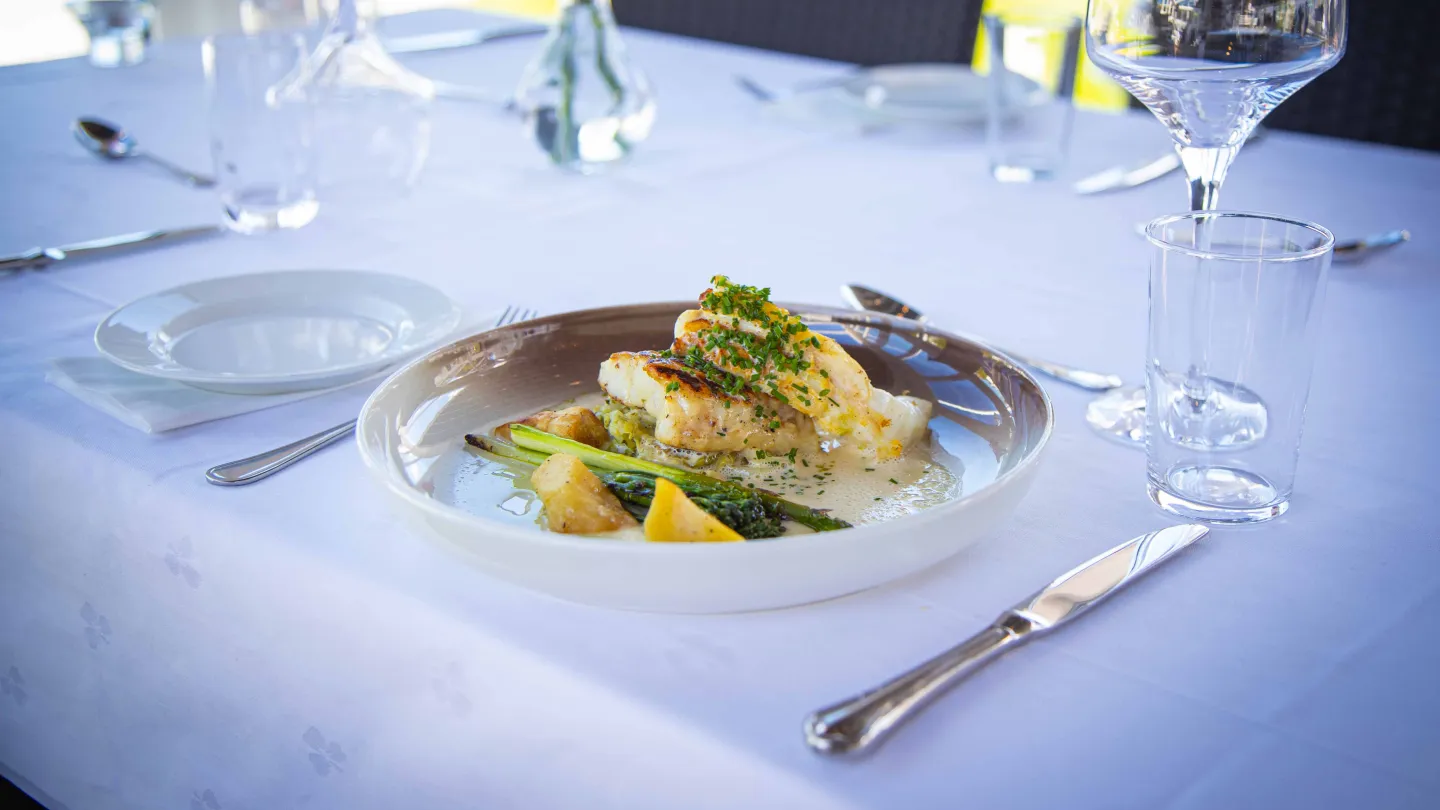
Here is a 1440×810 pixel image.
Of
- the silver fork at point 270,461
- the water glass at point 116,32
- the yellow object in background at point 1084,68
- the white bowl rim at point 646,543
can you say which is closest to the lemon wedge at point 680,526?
the white bowl rim at point 646,543

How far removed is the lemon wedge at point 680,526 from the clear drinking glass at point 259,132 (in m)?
1.04

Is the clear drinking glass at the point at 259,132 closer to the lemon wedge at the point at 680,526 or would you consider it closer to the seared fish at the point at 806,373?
the seared fish at the point at 806,373

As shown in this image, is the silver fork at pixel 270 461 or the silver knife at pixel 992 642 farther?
the silver fork at pixel 270 461

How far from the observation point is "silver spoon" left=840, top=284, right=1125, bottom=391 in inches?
43.8

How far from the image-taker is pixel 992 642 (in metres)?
0.68

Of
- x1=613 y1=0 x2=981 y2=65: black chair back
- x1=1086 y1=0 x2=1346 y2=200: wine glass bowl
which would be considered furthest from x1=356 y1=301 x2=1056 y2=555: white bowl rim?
x1=613 y1=0 x2=981 y2=65: black chair back

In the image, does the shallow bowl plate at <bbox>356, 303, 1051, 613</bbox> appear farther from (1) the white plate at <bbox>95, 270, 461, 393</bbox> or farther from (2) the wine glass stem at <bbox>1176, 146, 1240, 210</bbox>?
(2) the wine glass stem at <bbox>1176, 146, 1240, 210</bbox>

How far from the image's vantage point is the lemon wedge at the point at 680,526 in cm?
71

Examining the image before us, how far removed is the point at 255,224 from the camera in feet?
5.01

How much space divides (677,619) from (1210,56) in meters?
0.67

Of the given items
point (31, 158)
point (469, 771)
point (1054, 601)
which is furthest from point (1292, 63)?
point (31, 158)

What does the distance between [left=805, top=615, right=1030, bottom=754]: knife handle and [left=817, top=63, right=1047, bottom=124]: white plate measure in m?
1.38

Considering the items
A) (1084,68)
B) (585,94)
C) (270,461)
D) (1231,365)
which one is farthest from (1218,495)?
(1084,68)

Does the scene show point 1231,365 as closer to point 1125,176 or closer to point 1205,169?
point 1205,169
